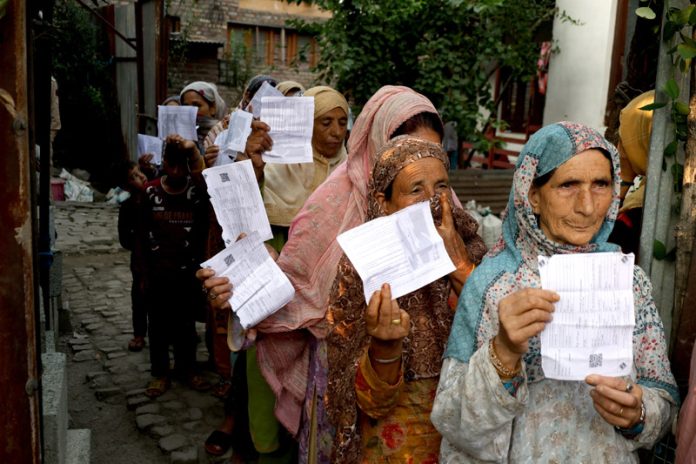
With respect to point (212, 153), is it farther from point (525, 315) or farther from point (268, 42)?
point (268, 42)

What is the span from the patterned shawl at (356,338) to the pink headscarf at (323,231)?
52 cm

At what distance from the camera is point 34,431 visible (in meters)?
1.89

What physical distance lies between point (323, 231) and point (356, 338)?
2.40 feet

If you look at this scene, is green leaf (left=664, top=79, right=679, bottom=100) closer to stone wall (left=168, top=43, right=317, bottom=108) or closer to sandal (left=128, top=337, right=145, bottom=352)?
sandal (left=128, top=337, right=145, bottom=352)

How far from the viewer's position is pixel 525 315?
1.59 m

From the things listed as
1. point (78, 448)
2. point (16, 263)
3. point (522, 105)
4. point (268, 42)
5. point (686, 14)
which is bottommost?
point (78, 448)

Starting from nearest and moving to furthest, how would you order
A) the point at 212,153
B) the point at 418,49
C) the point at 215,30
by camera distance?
the point at 212,153 < the point at 418,49 < the point at 215,30

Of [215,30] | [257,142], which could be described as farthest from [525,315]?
[215,30]

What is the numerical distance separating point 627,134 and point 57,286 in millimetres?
4566

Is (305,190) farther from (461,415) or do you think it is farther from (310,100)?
(461,415)

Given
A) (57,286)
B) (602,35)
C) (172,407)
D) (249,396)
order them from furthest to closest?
(602,35) < (57,286) < (172,407) < (249,396)

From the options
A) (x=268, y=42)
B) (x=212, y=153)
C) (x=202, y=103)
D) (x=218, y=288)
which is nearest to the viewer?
(x=218, y=288)

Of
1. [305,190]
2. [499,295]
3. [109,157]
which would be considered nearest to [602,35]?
[305,190]

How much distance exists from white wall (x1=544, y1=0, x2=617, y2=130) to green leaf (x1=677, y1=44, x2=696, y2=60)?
7.40 metres
